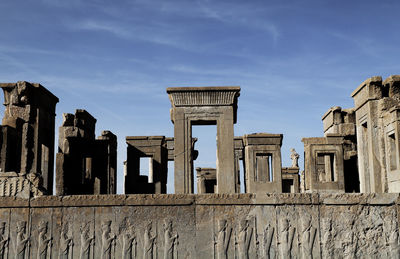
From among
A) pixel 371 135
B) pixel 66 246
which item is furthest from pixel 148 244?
pixel 371 135

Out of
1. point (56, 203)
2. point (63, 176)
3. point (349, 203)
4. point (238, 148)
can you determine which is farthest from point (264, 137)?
point (56, 203)

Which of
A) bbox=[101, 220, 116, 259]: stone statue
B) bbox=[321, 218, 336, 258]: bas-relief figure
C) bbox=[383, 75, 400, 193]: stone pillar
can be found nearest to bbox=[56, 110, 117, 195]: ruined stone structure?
bbox=[101, 220, 116, 259]: stone statue

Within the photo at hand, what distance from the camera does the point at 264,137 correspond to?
18.2m

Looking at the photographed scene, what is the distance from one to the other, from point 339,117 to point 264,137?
3.02 m

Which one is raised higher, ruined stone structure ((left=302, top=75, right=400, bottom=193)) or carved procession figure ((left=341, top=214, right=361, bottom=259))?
ruined stone structure ((left=302, top=75, right=400, bottom=193))

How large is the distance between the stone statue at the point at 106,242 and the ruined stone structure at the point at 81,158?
5.64m

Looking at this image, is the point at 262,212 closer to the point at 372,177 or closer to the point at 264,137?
the point at 372,177

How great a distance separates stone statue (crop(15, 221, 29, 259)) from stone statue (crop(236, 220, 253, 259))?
398 cm

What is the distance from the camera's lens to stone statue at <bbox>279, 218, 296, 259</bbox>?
8.87 m

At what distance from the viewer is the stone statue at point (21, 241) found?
9.00m

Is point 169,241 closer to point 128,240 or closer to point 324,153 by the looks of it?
point 128,240

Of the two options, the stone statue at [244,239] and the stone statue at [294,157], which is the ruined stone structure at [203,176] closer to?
the stone statue at [294,157]

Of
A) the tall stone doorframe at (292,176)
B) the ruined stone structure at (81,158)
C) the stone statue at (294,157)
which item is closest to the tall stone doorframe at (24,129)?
the ruined stone structure at (81,158)

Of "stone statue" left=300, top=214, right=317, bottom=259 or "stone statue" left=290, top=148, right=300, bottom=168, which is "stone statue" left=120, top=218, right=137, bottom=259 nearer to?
"stone statue" left=300, top=214, right=317, bottom=259
